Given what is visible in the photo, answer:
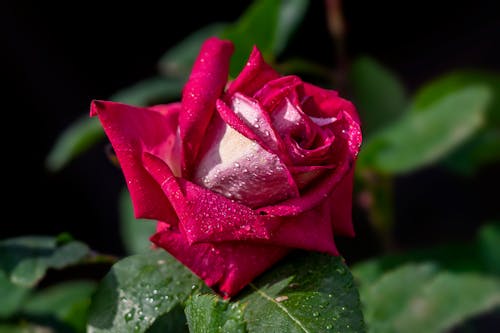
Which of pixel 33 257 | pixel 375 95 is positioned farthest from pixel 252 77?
pixel 375 95

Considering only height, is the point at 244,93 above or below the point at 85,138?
above

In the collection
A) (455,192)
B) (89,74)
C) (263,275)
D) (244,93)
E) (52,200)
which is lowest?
(455,192)

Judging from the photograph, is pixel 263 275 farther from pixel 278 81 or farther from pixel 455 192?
pixel 455 192

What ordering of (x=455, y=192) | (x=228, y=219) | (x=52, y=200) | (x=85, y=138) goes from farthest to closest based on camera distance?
1. (x=455, y=192)
2. (x=52, y=200)
3. (x=85, y=138)
4. (x=228, y=219)

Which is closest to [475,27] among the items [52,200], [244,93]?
[52,200]

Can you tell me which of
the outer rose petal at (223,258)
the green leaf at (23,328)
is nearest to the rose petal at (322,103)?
the outer rose petal at (223,258)

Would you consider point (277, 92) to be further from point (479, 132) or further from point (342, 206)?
point (479, 132)

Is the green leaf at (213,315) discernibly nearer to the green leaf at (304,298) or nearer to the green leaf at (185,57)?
the green leaf at (304,298)
